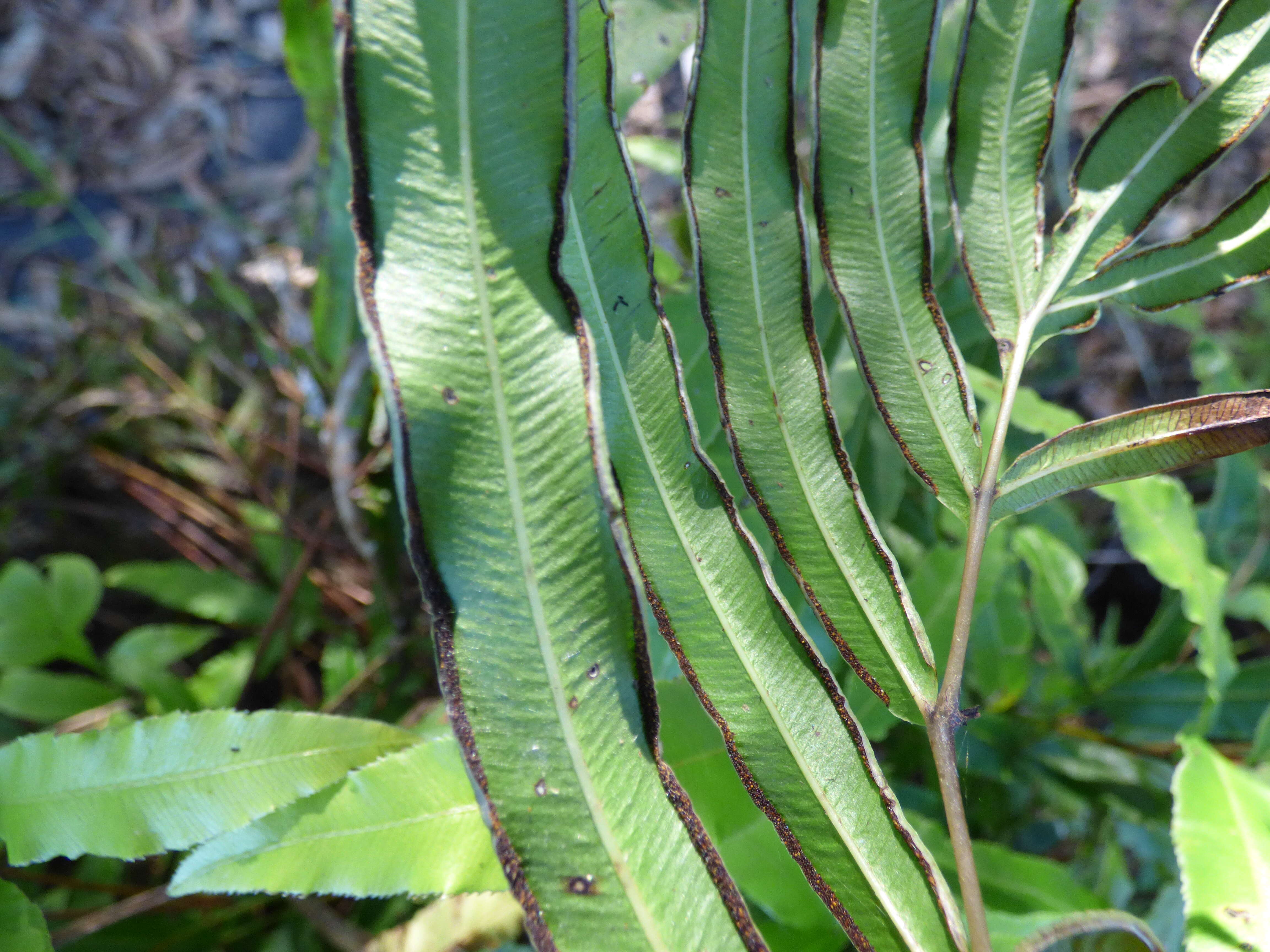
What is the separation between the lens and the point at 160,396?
1.02 m

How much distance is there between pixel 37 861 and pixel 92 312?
98cm

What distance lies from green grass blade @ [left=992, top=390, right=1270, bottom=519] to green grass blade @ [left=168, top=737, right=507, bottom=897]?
0.95 feet

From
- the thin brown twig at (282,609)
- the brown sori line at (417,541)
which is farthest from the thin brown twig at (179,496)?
the brown sori line at (417,541)

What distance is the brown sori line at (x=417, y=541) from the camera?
0.25 m

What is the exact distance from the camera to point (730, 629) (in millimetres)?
310

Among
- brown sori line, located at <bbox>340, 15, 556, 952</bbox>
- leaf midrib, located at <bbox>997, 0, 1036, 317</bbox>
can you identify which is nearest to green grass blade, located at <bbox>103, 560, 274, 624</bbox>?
brown sori line, located at <bbox>340, 15, 556, 952</bbox>

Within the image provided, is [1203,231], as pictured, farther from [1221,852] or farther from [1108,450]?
[1221,852]

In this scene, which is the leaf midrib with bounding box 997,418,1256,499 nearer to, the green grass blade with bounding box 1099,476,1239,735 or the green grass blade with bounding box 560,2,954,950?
the green grass blade with bounding box 560,2,954,950

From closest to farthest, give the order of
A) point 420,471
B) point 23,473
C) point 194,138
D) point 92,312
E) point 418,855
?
point 420,471
point 418,855
point 23,473
point 92,312
point 194,138

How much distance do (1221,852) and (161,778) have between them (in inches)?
21.1

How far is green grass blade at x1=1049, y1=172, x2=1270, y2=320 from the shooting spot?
1.18 ft

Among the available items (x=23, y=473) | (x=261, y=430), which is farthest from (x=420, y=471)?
(x=23, y=473)

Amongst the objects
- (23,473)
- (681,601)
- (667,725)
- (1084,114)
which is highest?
(1084,114)

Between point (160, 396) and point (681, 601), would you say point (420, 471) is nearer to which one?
point (681, 601)
